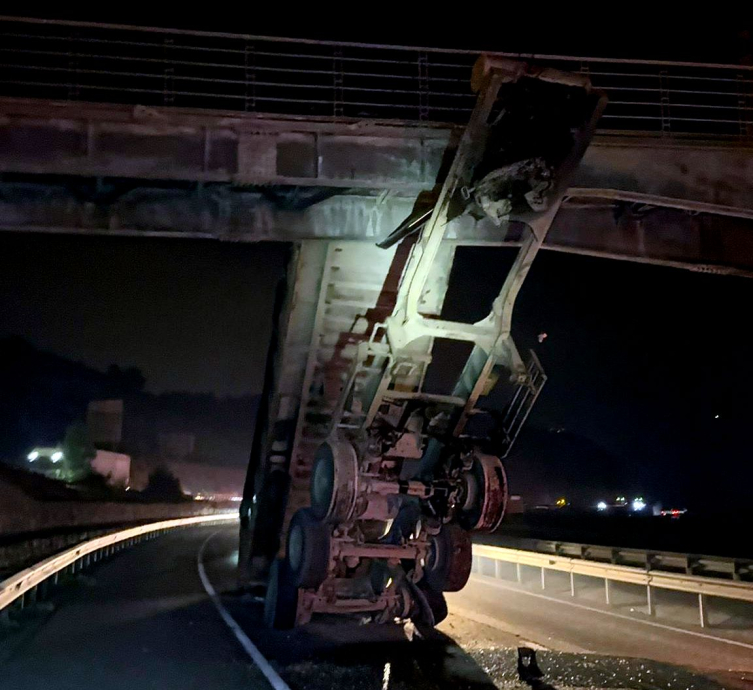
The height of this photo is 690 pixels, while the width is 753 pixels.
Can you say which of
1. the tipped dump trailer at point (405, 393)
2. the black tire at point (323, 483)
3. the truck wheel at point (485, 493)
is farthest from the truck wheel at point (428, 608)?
the black tire at point (323, 483)

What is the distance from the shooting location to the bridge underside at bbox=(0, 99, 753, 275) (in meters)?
9.51

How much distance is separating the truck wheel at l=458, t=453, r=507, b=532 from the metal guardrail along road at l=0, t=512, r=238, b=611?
6045mm

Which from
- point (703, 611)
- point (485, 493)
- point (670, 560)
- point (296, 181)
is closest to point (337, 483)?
point (485, 493)

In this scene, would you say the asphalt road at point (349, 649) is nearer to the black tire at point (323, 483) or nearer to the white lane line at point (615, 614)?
the white lane line at point (615, 614)

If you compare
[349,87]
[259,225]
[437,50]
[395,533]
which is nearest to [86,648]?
[395,533]

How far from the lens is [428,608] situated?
1068 cm

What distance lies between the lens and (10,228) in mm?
10102

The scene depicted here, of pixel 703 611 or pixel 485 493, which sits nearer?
pixel 485 493

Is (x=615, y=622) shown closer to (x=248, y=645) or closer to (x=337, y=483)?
(x=337, y=483)

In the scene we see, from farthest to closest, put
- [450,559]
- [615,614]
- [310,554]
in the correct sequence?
1. [615,614]
2. [450,559]
3. [310,554]

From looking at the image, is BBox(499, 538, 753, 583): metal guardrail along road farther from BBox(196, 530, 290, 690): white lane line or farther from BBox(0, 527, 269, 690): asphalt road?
BBox(0, 527, 269, 690): asphalt road

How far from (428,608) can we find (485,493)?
2.02m

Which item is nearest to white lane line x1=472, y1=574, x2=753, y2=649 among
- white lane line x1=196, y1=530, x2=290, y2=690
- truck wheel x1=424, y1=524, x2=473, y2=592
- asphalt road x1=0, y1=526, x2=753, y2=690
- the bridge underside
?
asphalt road x1=0, y1=526, x2=753, y2=690

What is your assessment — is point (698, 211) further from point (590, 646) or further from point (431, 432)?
point (590, 646)
